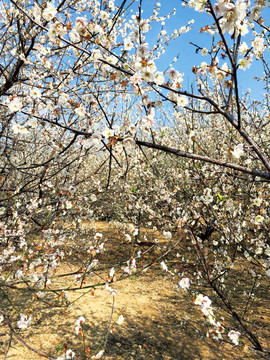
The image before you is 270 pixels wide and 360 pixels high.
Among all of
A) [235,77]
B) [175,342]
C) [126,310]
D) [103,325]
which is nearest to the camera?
[235,77]

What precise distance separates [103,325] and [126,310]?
61 cm

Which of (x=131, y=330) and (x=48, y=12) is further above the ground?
(x=48, y=12)

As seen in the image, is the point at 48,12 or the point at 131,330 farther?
the point at 131,330

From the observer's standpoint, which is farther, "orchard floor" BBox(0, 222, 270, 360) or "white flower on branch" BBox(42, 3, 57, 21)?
"orchard floor" BBox(0, 222, 270, 360)

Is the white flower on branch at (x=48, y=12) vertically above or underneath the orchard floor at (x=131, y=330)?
above

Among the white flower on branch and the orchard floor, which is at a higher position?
the white flower on branch

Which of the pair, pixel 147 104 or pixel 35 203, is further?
pixel 35 203

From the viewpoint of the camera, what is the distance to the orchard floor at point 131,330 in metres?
3.78

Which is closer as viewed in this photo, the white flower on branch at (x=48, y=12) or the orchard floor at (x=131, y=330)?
the white flower on branch at (x=48, y=12)

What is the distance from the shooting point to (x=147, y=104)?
1.77 meters

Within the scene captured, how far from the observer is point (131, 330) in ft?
14.2

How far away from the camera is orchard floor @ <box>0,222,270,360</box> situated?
12.4 feet

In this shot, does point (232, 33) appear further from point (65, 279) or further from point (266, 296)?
point (65, 279)

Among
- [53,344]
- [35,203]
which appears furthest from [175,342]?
[35,203]
